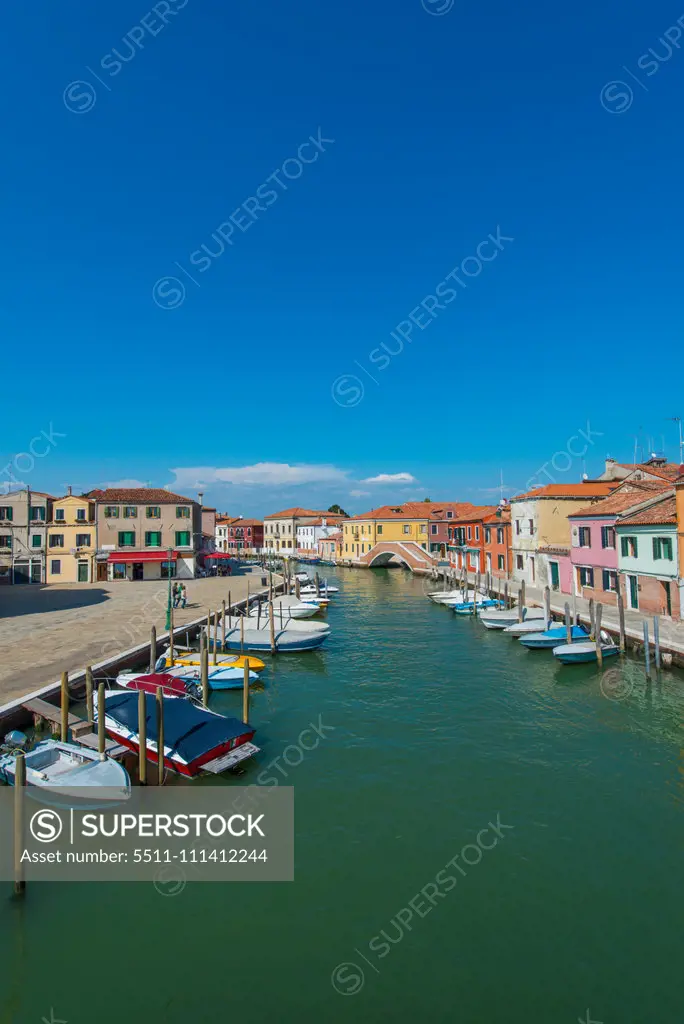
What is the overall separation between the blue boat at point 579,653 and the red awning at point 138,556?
3819cm

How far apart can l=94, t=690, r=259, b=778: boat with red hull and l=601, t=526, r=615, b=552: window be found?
25.9 metres

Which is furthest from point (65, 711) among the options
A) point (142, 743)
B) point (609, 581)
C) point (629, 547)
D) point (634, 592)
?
point (609, 581)

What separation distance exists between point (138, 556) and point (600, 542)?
126ft

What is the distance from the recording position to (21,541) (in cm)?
5194

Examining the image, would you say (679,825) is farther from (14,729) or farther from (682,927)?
(14,729)

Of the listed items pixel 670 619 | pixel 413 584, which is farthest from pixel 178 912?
pixel 413 584

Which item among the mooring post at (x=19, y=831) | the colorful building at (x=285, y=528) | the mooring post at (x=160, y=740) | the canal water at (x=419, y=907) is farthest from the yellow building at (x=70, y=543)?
the colorful building at (x=285, y=528)

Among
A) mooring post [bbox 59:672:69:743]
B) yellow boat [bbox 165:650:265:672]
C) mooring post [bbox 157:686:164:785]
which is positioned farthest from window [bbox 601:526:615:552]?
mooring post [bbox 59:672:69:743]

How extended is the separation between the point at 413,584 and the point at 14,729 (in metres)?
49.0

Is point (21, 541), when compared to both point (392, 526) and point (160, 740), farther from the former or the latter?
point (392, 526)

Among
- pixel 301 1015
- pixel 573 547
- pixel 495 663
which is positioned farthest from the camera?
pixel 573 547

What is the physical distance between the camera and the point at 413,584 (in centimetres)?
6259

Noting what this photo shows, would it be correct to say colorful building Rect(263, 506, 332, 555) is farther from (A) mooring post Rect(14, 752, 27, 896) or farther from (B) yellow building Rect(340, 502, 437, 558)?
(A) mooring post Rect(14, 752, 27, 896)

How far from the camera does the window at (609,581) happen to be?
111 feet
